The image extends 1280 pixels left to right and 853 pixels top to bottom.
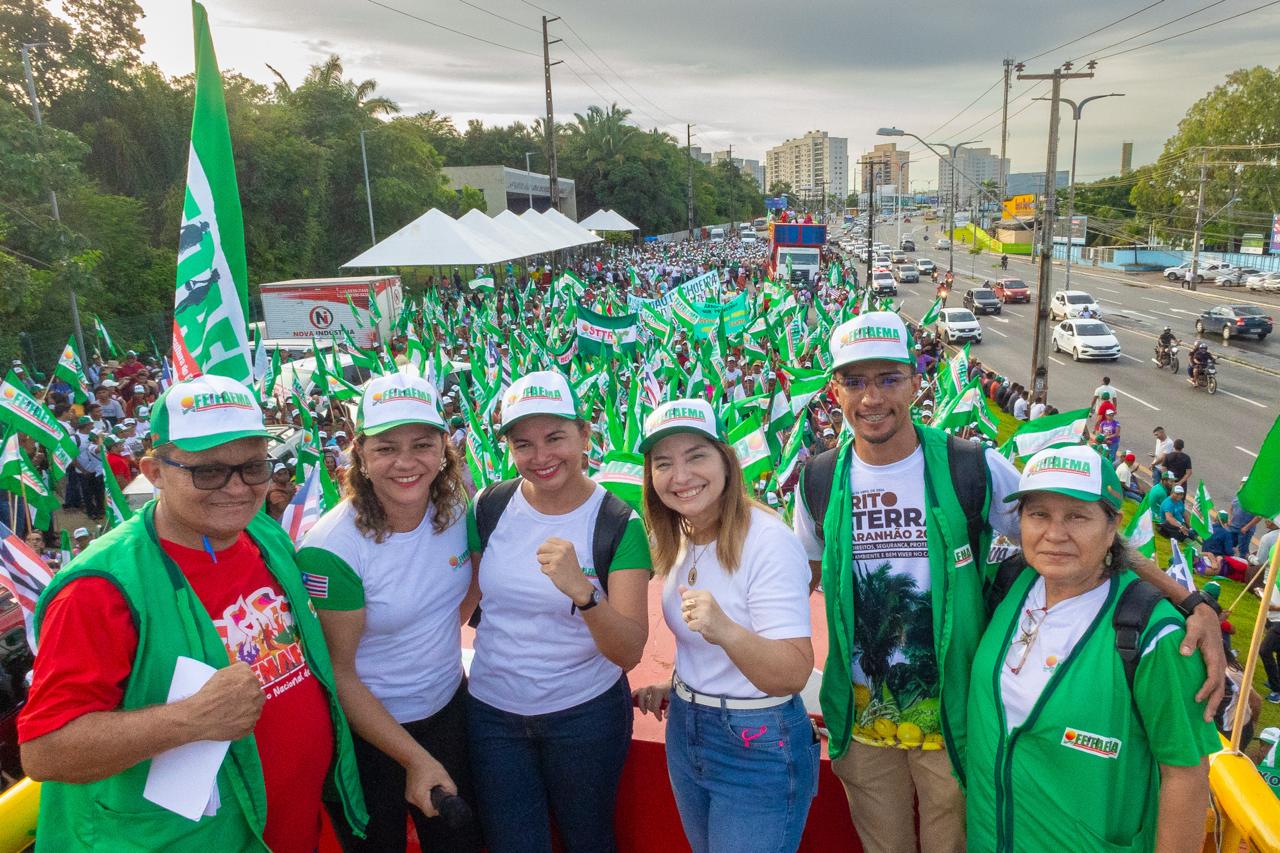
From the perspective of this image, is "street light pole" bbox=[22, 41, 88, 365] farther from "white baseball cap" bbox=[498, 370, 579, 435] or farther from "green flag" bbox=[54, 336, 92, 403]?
"white baseball cap" bbox=[498, 370, 579, 435]

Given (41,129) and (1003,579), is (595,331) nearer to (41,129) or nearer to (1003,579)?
(1003,579)

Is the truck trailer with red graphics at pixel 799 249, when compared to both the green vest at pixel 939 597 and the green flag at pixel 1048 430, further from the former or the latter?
the green vest at pixel 939 597

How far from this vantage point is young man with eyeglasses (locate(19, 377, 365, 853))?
1.79 metres

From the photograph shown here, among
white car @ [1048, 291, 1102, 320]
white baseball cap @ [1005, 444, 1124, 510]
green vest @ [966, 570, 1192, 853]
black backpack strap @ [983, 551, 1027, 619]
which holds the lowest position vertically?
white car @ [1048, 291, 1102, 320]

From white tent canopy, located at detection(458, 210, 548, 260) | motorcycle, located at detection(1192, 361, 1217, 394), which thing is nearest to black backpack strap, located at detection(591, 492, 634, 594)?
white tent canopy, located at detection(458, 210, 548, 260)

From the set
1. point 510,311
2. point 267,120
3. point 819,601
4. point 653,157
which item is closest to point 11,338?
point 510,311

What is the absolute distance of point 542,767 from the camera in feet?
8.28

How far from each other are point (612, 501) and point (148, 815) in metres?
1.35

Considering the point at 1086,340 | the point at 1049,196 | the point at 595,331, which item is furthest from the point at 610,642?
the point at 1086,340

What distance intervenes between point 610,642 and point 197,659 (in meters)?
1.01

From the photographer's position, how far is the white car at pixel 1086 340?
25172mm

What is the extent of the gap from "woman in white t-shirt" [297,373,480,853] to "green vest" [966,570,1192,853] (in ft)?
4.98

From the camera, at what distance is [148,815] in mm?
1914

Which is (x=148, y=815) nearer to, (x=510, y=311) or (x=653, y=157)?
(x=510, y=311)
